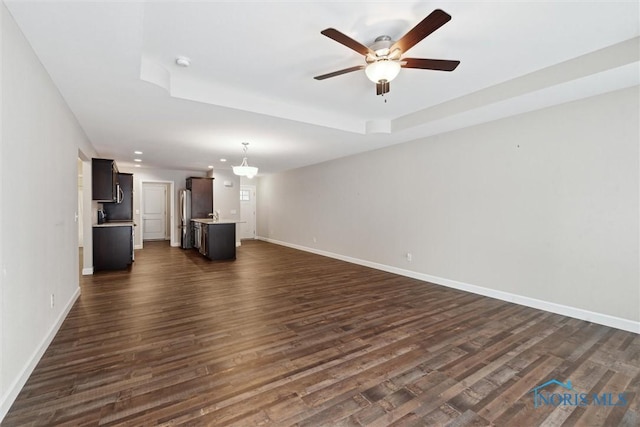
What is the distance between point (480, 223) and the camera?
4.37 m

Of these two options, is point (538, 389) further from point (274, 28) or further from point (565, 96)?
point (274, 28)

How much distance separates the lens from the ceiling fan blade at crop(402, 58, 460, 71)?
2449mm

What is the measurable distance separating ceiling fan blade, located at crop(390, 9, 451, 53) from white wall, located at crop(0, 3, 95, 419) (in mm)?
2614

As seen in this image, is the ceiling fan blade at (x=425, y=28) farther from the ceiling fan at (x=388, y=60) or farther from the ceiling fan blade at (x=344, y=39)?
the ceiling fan blade at (x=344, y=39)

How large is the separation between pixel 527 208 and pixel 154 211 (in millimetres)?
10928

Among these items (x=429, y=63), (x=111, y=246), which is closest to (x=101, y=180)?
(x=111, y=246)

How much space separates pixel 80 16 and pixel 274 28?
51.9 inches

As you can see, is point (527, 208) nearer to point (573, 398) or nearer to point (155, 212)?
point (573, 398)

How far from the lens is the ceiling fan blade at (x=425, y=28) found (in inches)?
71.6

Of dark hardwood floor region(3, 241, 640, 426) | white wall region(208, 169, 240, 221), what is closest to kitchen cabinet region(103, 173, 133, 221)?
white wall region(208, 169, 240, 221)

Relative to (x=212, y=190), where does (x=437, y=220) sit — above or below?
below

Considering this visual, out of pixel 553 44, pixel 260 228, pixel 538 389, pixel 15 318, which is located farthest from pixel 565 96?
pixel 260 228

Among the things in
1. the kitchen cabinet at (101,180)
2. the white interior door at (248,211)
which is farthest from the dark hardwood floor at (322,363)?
the white interior door at (248,211)

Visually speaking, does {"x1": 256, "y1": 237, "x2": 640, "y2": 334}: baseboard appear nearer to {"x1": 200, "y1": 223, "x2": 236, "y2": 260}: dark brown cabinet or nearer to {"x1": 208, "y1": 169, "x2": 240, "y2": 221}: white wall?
{"x1": 200, "y1": 223, "x2": 236, "y2": 260}: dark brown cabinet
